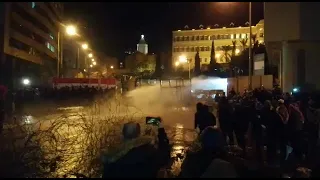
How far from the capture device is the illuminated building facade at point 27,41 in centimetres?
4444

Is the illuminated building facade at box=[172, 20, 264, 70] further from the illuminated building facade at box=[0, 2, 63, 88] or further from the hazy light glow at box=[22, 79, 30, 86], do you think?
the hazy light glow at box=[22, 79, 30, 86]

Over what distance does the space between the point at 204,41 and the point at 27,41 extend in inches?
3045

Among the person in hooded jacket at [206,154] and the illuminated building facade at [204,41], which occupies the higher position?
the illuminated building facade at [204,41]

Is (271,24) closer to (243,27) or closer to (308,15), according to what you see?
(308,15)

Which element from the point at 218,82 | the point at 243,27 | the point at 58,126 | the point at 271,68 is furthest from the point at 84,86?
the point at 243,27

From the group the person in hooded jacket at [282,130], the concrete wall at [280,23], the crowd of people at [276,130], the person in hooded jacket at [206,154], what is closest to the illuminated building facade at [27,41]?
the concrete wall at [280,23]

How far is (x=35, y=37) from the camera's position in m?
62.8

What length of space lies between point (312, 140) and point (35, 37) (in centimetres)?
5808

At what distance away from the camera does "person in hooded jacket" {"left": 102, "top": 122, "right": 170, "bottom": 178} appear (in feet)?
16.6

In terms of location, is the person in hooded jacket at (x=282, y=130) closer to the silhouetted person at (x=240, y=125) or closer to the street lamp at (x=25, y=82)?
the silhouetted person at (x=240, y=125)

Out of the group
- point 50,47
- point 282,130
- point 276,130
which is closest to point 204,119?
point 276,130

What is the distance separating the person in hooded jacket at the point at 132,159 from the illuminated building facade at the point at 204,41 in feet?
366

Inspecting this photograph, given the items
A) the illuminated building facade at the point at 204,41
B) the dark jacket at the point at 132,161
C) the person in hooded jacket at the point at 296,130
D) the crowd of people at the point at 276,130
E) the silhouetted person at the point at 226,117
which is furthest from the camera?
the illuminated building facade at the point at 204,41

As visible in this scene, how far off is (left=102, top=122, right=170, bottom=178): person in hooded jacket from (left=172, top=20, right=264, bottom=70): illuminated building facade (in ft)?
366
